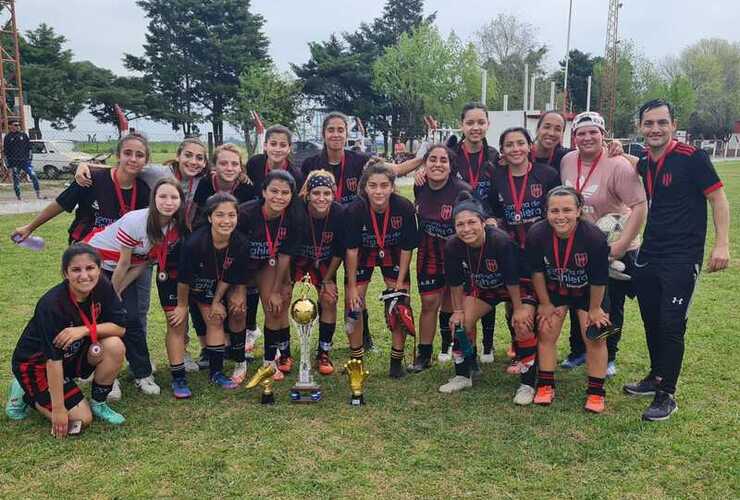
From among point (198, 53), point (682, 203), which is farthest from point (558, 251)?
point (198, 53)

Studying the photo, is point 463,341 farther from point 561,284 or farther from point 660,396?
point 660,396

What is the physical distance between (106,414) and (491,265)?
3.01 meters

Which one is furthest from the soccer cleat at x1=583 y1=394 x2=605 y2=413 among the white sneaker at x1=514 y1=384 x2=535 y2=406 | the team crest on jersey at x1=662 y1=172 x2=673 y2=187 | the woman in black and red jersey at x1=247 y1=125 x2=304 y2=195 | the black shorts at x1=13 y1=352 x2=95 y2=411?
the black shorts at x1=13 y1=352 x2=95 y2=411

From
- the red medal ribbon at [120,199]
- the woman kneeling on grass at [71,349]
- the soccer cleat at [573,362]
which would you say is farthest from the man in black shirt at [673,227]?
the red medal ribbon at [120,199]

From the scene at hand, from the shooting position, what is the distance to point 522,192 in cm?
487

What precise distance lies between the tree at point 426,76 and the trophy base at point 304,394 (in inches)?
1661

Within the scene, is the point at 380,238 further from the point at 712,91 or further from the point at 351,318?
the point at 712,91

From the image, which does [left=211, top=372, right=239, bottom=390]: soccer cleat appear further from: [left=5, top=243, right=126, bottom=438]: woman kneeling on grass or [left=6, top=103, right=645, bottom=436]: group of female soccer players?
[left=5, top=243, right=126, bottom=438]: woman kneeling on grass

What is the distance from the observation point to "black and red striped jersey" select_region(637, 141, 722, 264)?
4.14 meters

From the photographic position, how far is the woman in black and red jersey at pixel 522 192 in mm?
4738

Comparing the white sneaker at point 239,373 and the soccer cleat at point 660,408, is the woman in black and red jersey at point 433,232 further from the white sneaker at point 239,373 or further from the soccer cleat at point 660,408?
the soccer cleat at point 660,408

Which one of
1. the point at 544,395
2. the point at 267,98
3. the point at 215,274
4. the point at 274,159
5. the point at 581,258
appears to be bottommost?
the point at 544,395

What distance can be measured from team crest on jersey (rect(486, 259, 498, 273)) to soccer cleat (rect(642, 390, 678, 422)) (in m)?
1.45

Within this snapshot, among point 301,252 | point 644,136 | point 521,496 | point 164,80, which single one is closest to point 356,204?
point 301,252
